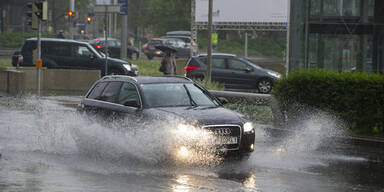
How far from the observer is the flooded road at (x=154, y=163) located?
33.0 ft

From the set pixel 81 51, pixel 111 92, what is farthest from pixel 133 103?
pixel 81 51

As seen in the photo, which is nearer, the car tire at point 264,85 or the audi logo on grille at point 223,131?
the audi logo on grille at point 223,131

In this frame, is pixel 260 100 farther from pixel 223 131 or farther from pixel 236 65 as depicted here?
pixel 236 65

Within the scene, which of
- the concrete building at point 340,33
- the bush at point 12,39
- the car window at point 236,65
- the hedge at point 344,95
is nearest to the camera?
the hedge at point 344,95

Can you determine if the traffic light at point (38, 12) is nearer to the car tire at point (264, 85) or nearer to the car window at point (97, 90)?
the car tire at point (264, 85)

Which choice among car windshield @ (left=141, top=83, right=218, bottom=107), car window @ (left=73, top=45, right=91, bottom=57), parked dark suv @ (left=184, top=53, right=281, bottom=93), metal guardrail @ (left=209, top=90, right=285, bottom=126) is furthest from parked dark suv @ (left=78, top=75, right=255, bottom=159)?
car window @ (left=73, top=45, right=91, bottom=57)

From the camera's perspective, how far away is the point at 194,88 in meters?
13.8

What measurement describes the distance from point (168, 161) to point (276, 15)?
32.1 m

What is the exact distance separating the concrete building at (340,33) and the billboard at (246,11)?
15.3 metres

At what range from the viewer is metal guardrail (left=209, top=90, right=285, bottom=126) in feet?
61.1

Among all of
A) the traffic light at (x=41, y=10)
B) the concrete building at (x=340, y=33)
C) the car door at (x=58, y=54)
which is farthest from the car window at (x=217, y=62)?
the traffic light at (x=41, y=10)

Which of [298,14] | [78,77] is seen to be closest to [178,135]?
[298,14]

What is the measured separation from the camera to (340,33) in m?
27.5

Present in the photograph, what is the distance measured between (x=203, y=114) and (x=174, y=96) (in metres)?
1.04
